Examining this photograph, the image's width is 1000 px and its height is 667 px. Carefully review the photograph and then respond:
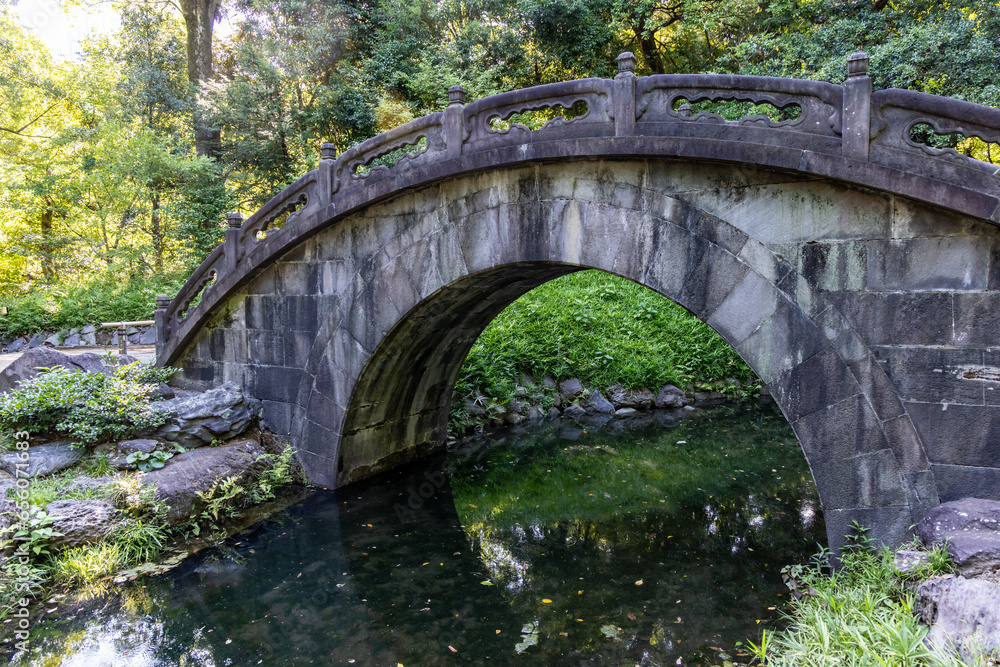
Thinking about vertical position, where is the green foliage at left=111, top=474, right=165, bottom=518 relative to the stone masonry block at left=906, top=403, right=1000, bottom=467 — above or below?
below

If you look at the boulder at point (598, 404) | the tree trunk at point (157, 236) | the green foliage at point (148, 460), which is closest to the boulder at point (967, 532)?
the green foliage at point (148, 460)

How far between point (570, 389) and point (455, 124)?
7916mm

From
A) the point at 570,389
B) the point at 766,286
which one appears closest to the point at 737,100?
the point at 766,286

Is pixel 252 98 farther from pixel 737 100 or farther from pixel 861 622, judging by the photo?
pixel 861 622

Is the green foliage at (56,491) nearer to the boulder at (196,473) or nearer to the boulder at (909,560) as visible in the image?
the boulder at (196,473)

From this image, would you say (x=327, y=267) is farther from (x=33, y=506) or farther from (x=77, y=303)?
(x=77, y=303)

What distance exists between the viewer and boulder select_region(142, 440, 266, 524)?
7.09 metres

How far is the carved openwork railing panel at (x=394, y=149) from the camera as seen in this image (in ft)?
22.7

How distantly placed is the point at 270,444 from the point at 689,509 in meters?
5.57

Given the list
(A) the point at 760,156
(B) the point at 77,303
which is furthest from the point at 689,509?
(B) the point at 77,303

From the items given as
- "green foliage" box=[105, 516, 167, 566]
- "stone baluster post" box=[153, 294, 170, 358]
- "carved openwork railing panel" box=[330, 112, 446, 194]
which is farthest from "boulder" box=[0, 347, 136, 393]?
"carved openwork railing panel" box=[330, 112, 446, 194]

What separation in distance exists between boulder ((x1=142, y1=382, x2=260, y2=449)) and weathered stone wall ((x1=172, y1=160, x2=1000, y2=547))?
41.1 inches

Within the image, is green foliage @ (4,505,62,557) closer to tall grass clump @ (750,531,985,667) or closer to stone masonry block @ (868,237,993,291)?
tall grass clump @ (750,531,985,667)

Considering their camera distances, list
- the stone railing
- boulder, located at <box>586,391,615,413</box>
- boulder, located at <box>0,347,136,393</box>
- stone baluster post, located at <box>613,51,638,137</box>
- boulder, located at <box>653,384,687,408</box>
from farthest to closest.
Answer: boulder, located at <box>653,384,687,408</box> → boulder, located at <box>586,391,615,413</box> → boulder, located at <box>0,347,136,393</box> → stone baluster post, located at <box>613,51,638,137</box> → the stone railing
